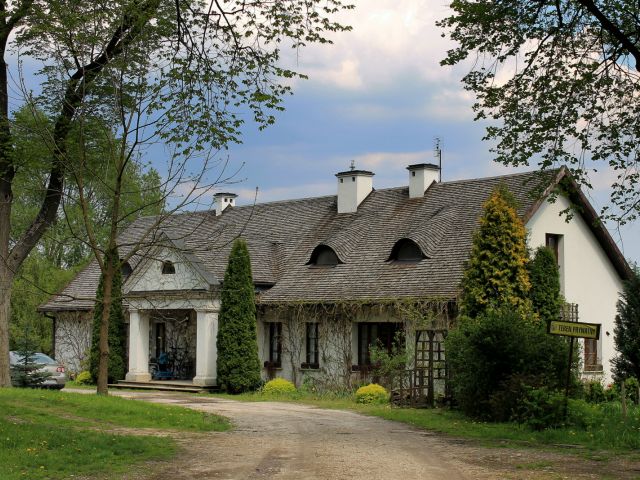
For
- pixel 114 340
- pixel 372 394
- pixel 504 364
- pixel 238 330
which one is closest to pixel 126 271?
pixel 114 340

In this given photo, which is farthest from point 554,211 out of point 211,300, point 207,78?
point 207,78

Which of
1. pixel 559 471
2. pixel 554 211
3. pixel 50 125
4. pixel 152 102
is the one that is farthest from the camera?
pixel 554 211

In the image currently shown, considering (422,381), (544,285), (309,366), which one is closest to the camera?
(422,381)

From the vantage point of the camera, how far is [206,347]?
29047mm

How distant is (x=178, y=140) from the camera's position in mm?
16547

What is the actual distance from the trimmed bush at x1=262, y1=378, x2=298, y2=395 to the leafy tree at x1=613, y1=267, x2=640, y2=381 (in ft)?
30.3

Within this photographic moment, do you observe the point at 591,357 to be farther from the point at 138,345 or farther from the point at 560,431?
the point at 138,345

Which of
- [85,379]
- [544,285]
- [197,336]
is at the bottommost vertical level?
[85,379]

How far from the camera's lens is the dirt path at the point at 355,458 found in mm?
11422

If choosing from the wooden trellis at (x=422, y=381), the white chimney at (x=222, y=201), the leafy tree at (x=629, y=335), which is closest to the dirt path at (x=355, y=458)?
the wooden trellis at (x=422, y=381)

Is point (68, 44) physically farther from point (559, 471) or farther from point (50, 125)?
point (559, 471)

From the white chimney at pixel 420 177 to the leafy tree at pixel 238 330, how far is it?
21.4 feet

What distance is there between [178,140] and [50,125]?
21.0 ft

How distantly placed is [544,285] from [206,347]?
10769 millimetres
